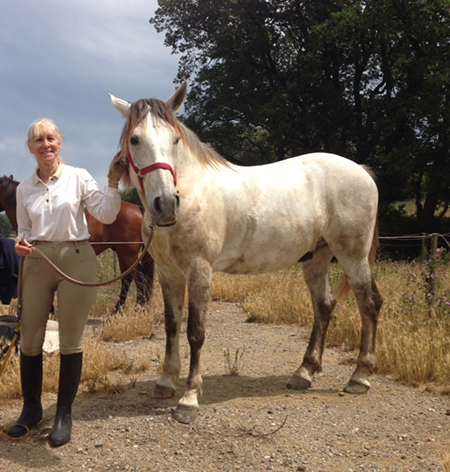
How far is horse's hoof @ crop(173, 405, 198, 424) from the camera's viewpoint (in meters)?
3.56

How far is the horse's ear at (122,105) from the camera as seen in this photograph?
3643mm

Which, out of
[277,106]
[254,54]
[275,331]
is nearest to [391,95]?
[277,106]

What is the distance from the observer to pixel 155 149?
3342 millimetres

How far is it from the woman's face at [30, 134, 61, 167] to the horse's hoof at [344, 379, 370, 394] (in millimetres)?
3076

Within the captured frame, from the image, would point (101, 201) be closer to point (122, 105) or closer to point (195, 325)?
point (122, 105)

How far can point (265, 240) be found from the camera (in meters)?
4.13

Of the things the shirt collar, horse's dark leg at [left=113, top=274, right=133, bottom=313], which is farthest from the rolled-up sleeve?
horse's dark leg at [left=113, top=274, right=133, bottom=313]

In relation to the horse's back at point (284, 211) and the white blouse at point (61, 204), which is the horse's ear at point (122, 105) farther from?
the horse's back at point (284, 211)

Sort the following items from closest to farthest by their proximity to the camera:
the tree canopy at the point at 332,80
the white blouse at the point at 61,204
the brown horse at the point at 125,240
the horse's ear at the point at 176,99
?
the white blouse at the point at 61,204, the horse's ear at the point at 176,99, the brown horse at the point at 125,240, the tree canopy at the point at 332,80

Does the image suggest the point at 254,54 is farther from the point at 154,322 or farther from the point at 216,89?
the point at 154,322

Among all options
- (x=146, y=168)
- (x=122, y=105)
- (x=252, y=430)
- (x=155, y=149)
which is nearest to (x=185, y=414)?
(x=252, y=430)

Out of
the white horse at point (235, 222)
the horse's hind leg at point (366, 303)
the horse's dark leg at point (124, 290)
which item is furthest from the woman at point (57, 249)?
the horse's dark leg at point (124, 290)

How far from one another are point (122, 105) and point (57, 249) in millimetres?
1184

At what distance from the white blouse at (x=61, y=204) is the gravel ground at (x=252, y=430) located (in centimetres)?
134
